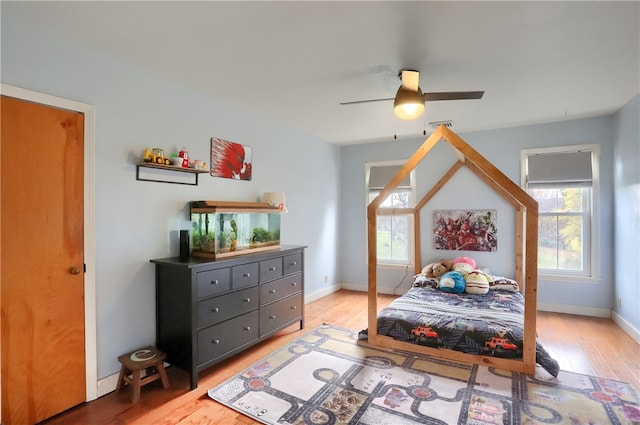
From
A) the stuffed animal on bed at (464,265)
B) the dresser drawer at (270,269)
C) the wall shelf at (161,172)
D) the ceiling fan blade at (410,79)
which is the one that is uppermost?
the ceiling fan blade at (410,79)

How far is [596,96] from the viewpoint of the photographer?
335 cm

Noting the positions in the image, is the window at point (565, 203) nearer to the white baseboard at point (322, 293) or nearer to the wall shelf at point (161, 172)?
the white baseboard at point (322, 293)

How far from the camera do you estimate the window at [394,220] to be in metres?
5.30

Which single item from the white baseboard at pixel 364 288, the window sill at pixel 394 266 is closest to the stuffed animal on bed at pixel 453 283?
the window sill at pixel 394 266

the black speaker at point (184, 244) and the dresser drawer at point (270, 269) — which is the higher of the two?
the black speaker at point (184, 244)

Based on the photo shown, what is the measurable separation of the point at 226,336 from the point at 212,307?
32cm

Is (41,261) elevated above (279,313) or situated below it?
above

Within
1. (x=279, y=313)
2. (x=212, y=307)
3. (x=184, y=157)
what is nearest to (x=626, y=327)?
(x=279, y=313)

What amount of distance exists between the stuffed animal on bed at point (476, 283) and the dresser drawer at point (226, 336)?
2.58 metres

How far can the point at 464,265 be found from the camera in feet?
14.3

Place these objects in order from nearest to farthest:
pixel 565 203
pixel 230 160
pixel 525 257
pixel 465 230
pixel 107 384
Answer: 1. pixel 107 384
2. pixel 525 257
3. pixel 230 160
4. pixel 565 203
5. pixel 465 230

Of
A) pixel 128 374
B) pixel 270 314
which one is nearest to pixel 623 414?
pixel 270 314

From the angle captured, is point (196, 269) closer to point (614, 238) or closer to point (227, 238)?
point (227, 238)

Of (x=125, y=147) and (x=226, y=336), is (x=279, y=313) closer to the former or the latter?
(x=226, y=336)
